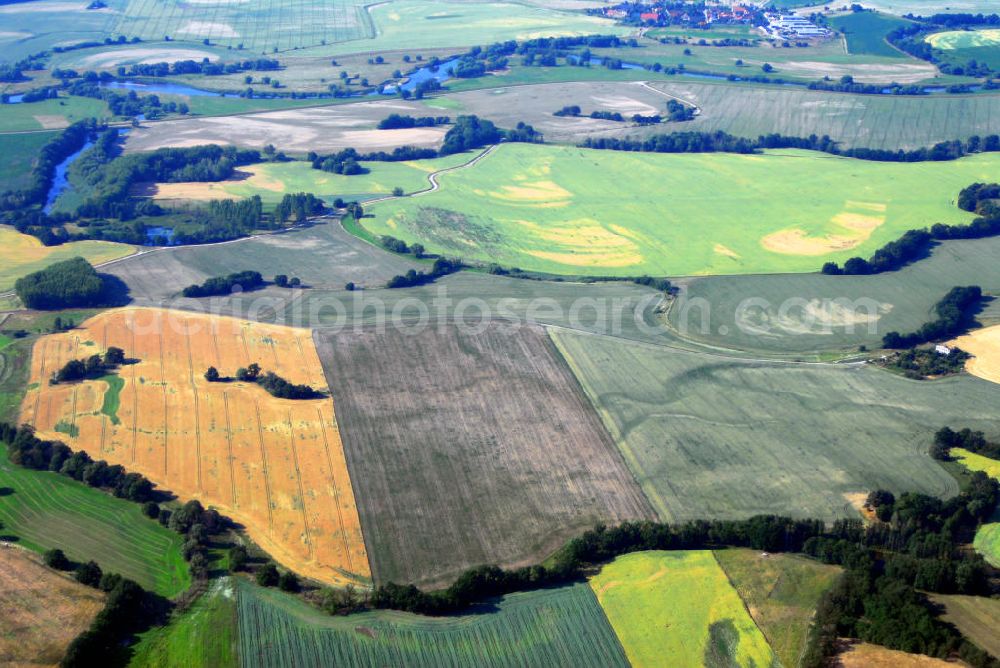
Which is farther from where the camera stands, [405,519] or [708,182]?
[708,182]

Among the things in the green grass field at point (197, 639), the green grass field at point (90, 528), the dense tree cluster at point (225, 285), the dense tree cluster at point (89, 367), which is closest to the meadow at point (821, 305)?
the dense tree cluster at point (225, 285)

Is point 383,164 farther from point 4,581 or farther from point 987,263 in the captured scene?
point 4,581

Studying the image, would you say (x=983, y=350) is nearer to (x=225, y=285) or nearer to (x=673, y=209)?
(x=673, y=209)

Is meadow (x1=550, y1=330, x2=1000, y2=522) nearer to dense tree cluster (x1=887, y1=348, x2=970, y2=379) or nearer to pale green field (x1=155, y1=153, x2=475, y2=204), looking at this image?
dense tree cluster (x1=887, y1=348, x2=970, y2=379)

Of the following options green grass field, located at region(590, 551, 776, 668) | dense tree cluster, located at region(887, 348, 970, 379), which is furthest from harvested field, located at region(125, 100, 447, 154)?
green grass field, located at region(590, 551, 776, 668)

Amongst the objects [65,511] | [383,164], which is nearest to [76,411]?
[65,511]

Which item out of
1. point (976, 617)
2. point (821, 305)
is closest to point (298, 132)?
point (821, 305)
